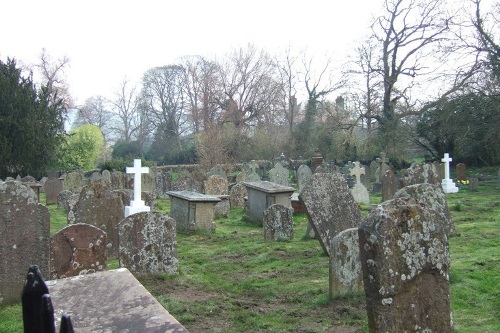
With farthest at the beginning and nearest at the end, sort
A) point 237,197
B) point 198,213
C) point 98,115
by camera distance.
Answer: point 98,115
point 237,197
point 198,213

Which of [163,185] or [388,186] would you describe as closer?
[388,186]

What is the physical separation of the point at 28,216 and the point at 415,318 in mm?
5106

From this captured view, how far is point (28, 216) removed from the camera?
6508 millimetres

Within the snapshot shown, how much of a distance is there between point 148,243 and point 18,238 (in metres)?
1.88

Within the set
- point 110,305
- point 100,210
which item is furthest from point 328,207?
point 110,305

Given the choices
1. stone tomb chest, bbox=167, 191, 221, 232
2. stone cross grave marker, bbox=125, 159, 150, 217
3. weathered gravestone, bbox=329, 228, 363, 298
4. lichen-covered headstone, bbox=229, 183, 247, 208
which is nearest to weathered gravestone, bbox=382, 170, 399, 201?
lichen-covered headstone, bbox=229, 183, 247, 208

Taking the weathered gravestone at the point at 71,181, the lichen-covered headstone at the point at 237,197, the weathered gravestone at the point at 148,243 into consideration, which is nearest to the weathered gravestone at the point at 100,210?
the weathered gravestone at the point at 148,243

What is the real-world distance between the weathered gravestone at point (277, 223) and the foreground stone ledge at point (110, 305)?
7.04 m

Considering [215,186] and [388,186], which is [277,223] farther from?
[215,186]

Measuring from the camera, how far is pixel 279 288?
22.6 feet

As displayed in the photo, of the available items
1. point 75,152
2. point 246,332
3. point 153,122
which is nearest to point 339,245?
point 246,332

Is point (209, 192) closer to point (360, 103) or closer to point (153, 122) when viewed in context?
point (360, 103)

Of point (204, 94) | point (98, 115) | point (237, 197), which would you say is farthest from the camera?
point (98, 115)

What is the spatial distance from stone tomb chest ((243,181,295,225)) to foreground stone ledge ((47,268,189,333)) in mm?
9922
